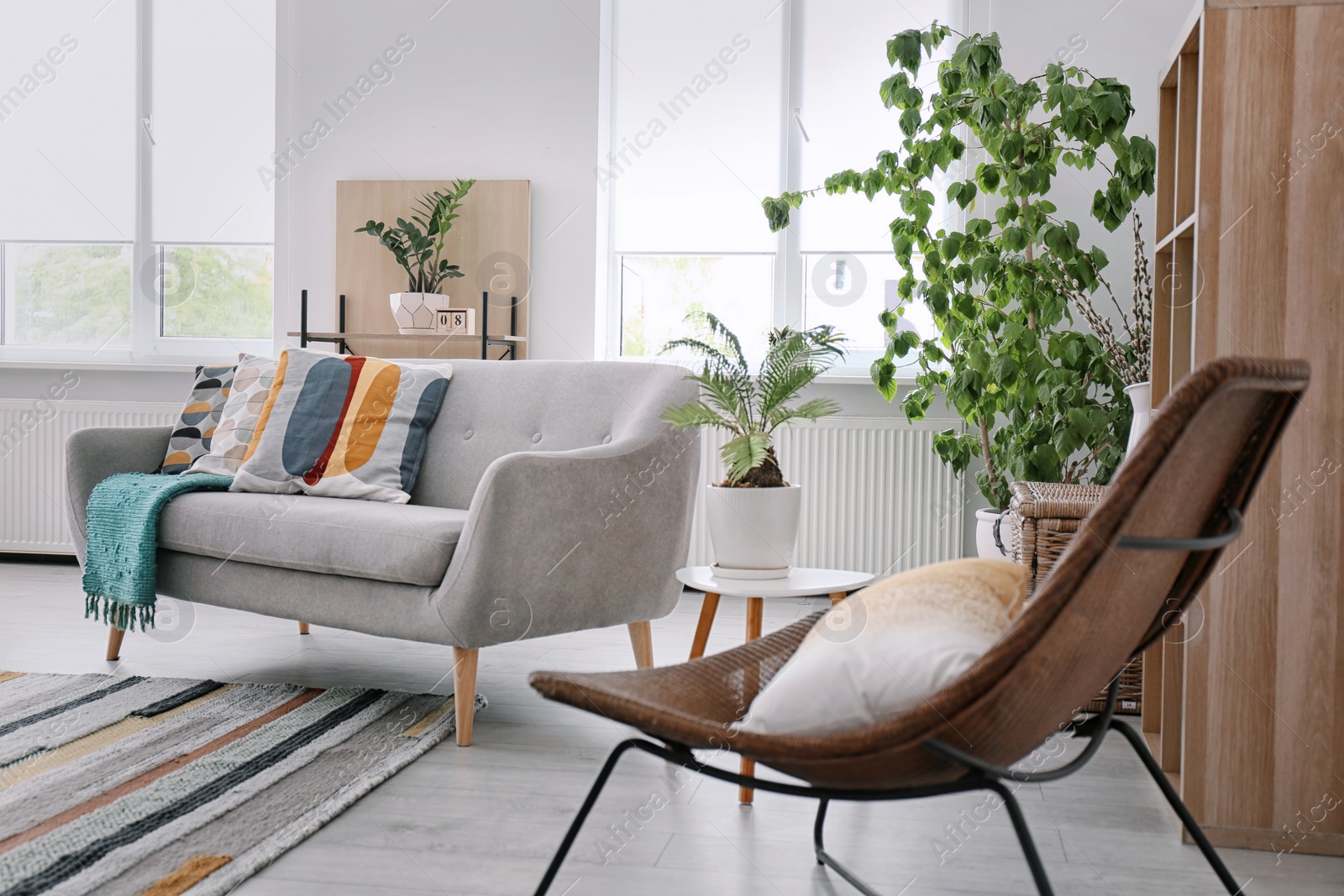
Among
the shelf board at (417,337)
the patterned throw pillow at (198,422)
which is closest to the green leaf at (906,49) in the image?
the shelf board at (417,337)

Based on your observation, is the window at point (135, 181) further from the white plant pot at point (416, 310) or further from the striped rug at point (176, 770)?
the striped rug at point (176, 770)

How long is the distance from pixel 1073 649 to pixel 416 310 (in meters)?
3.38

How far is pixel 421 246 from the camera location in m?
4.00

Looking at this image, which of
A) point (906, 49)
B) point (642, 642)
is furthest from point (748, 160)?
point (642, 642)

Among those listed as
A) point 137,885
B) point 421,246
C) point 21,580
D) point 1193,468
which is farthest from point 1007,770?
point 21,580

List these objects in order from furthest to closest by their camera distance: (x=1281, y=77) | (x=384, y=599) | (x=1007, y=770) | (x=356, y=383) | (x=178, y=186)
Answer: (x=178, y=186), (x=356, y=383), (x=384, y=599), (x=1281, y=77), (x=1007, y=770)

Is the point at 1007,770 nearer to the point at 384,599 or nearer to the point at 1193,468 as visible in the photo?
the point at 1193,468

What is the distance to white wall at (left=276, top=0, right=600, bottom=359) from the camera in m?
4.10

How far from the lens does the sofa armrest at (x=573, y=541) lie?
2111 mm

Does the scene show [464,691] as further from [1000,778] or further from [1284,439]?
[1284,439]

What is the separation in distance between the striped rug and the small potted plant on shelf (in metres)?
1.82

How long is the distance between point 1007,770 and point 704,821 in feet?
3.07

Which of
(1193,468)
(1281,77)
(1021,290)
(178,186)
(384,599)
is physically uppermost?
(178,186)

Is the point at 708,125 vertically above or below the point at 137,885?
above
